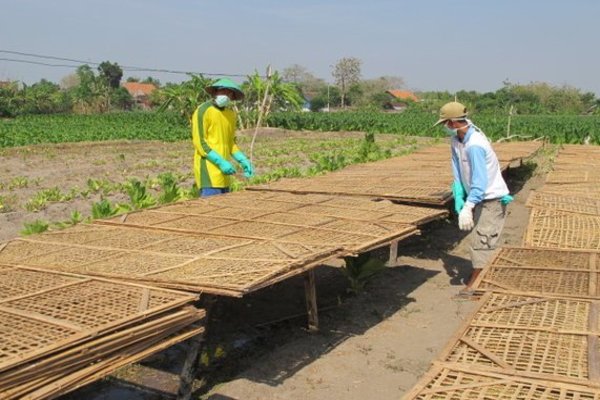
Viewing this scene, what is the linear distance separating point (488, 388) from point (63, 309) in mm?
1879

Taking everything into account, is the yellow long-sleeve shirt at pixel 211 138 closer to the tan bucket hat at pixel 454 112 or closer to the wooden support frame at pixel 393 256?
the wooden support frame at pixel 393 256

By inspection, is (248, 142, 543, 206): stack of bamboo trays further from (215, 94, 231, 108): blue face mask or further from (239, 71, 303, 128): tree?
(239, 71, 303, 128): tree

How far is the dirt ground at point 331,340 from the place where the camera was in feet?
12.7

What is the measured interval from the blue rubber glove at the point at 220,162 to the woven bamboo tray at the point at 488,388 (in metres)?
3.72

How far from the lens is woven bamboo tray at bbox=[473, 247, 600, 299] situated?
149 inches

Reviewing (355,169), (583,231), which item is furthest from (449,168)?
(583,231)

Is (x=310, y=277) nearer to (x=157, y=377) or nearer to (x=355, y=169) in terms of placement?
(x=157, y=377)

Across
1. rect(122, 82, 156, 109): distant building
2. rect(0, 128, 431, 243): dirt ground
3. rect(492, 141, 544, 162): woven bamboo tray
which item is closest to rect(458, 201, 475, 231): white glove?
rect(492, 141, 544, 162): woven bamboo tray

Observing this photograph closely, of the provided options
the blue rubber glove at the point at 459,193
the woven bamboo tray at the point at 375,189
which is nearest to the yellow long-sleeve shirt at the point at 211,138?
the woven bamboo tray at the point at 375,189

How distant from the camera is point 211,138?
6.03 meters

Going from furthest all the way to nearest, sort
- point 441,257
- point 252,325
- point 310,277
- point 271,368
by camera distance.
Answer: point 441,257 → point 252,325 → point 310,277 → point 271,368

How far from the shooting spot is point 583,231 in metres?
5.14

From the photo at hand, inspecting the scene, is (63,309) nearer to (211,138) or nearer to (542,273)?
(542,273)

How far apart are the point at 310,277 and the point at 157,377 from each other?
121 centimetres
